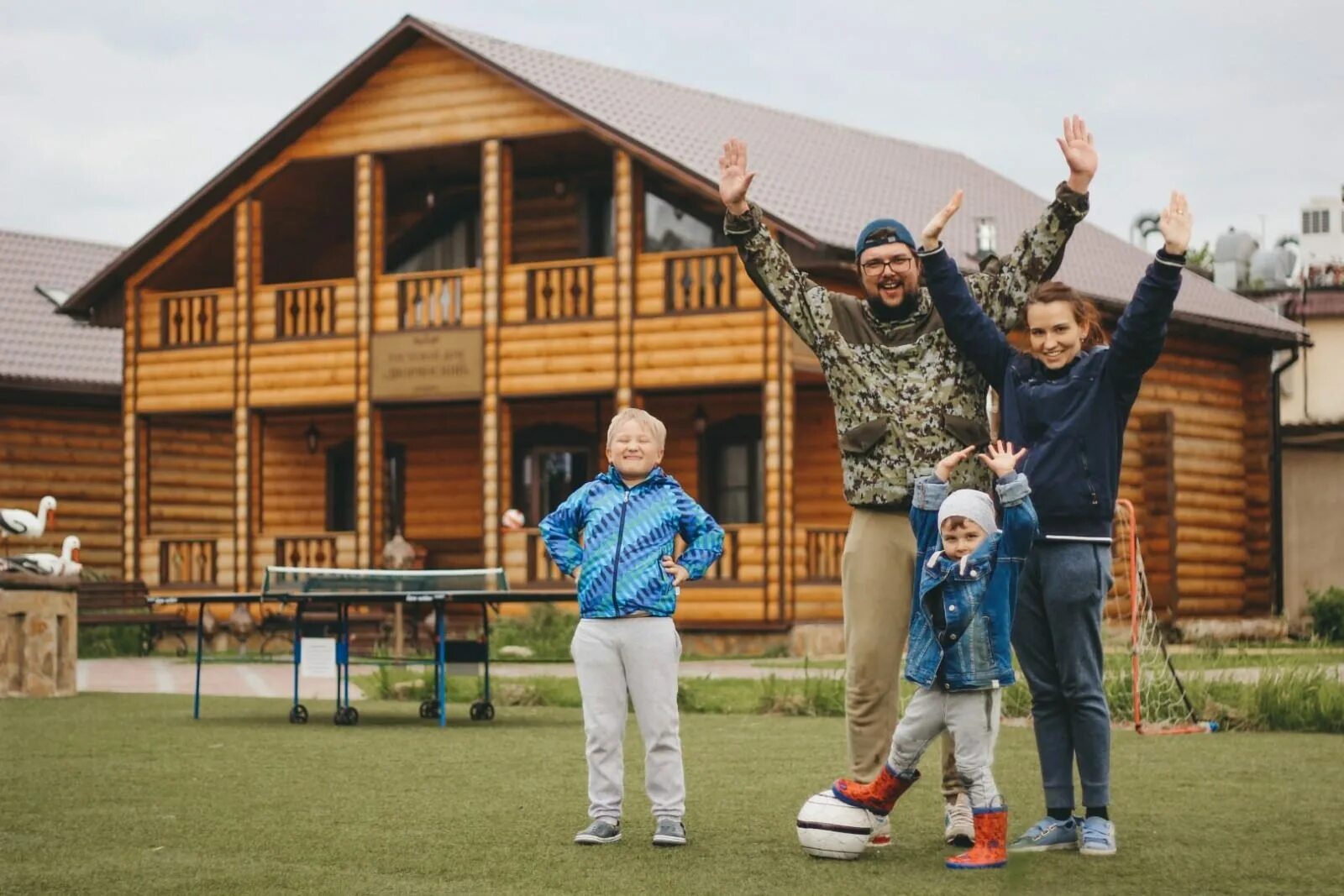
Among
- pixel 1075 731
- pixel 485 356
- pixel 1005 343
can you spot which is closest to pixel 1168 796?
pixel 1075 731

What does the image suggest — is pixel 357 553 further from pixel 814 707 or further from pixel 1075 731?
pixel 1075 731

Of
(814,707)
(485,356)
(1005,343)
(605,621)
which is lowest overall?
(814,707)

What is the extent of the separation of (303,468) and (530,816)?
21.3 metres

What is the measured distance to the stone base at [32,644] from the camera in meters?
13.9

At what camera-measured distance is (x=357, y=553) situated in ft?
78.1

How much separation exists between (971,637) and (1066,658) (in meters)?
0.39

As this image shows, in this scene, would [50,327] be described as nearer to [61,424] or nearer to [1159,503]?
[61,424]

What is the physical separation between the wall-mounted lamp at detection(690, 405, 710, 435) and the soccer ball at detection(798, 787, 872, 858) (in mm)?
18077

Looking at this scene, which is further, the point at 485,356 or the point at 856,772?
the point at 485,356

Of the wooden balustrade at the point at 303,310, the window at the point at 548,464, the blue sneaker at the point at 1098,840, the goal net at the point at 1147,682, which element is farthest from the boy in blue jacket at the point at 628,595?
the wooden balustrade at the point at 303,310

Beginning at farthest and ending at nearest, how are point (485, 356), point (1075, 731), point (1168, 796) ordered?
point (485, 356) → point (1168, 796) → point (1075, 731)

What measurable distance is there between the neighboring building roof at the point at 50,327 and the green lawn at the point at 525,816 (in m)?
18.2

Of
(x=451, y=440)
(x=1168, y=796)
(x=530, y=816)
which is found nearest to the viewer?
(x=530, y=816)

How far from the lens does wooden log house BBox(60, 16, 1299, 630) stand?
72.7ft
